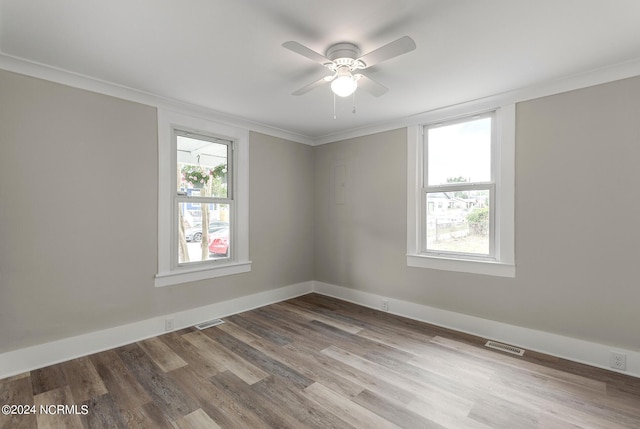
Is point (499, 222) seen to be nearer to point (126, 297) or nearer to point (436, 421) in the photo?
point (436, 421)

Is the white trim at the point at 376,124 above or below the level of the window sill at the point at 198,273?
above

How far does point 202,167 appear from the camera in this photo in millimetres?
3654

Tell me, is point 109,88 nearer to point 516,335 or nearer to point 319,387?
point 319,387

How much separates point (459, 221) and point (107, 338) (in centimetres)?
389

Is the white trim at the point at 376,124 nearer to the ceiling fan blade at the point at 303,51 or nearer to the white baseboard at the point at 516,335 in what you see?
the ceiling fan blade at the point at 303,51

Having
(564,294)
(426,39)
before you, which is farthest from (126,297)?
(564,294)

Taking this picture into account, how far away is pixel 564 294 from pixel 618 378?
0.69 meters

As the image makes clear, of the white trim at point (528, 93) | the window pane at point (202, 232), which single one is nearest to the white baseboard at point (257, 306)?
the window pane at point (202, 232)

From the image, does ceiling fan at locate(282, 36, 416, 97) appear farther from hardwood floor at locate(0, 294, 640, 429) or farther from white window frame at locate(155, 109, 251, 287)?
hardwood floor at locate(0, 294, 640, 429)

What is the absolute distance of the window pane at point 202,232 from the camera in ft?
11.4

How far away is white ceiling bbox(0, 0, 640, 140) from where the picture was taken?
175 cm

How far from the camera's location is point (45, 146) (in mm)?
2539

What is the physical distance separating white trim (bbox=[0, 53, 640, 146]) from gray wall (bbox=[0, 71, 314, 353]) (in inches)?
→ 2.9

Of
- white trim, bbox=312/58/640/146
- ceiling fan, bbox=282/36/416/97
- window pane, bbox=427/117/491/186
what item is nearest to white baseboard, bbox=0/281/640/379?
window pane, bbox=427/117/491/186
